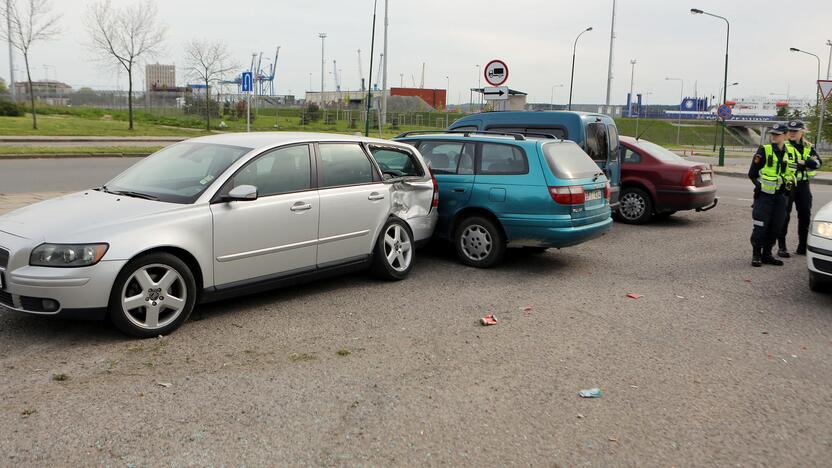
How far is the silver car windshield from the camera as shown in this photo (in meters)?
5.83

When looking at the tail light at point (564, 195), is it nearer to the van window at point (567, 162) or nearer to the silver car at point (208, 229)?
the van window at point (567, 162)

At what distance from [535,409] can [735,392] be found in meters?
1.40

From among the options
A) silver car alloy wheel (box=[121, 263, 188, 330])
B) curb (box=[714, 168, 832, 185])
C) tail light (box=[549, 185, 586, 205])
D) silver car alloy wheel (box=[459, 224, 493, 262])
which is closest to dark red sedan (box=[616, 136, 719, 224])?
tail light (box=[549, 185, 586, 205])

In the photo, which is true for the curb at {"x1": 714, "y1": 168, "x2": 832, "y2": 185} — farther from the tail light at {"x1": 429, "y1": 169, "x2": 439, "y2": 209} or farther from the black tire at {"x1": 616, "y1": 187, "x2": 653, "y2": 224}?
the tail light at {"x1": 429, "y1": 169, "x2": 439, "y2": 209}

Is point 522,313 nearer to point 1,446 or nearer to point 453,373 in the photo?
point 453,373

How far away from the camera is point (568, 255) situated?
9266mm

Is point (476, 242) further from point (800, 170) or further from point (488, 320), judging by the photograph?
point (800, 170)

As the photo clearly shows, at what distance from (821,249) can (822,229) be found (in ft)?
0.71

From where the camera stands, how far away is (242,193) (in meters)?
5.70

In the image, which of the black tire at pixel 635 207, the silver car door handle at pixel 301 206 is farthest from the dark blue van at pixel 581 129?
the silver car door handle at pixel 301 206

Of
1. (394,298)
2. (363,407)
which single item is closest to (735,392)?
(363,407)

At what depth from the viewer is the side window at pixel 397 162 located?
7688 mm

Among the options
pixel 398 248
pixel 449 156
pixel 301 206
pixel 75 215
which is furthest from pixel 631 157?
pixel 75 215

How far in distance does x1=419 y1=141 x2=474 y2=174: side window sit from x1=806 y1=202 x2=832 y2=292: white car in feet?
12.0
